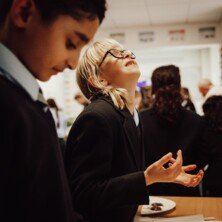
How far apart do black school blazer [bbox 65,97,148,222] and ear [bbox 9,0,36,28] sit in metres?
0.63

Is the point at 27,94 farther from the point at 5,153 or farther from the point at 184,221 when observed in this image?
the point at 184,221

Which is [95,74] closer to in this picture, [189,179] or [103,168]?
[103,168]

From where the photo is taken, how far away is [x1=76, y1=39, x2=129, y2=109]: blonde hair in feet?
4.68

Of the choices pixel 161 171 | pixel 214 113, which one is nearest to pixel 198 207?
pixel 161 171

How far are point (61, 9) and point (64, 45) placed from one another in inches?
2.7

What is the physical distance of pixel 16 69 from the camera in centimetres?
64

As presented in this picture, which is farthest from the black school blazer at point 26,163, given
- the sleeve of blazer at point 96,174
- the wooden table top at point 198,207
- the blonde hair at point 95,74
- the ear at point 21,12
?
the wooden table top at point 198,207

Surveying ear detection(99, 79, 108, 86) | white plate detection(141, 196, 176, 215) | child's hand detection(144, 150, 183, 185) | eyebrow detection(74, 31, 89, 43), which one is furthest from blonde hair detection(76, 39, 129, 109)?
eyebrow detection(74, 31, 89, 43)

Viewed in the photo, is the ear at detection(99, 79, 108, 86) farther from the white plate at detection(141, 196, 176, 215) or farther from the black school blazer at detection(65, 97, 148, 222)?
the white plate at detection(141, 196, 176, 215)

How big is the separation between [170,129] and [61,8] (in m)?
1.73

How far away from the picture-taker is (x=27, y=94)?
2.11ft

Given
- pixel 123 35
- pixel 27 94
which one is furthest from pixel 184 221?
pixel 123 35

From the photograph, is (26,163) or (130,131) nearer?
(26,163)

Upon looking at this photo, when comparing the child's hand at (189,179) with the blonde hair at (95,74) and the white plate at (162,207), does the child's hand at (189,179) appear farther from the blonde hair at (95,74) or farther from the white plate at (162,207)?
the blonde hair at (95,74)
